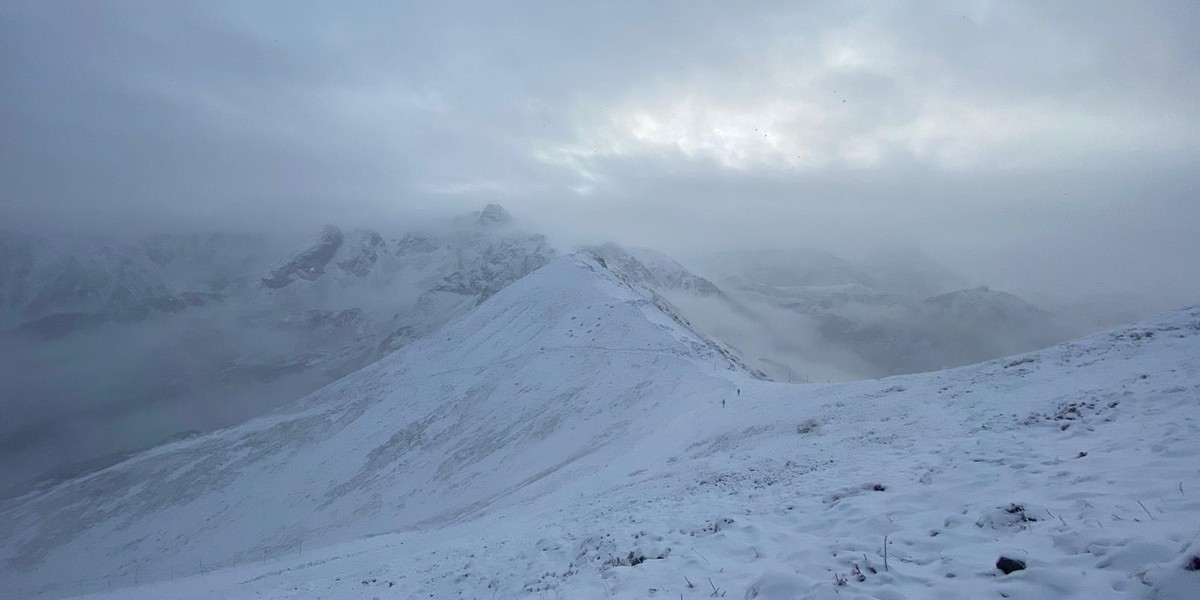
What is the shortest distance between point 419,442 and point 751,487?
54.2 metres

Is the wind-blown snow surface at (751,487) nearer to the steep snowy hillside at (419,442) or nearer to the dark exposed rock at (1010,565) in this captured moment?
the dark exposed rock at (1010,565)

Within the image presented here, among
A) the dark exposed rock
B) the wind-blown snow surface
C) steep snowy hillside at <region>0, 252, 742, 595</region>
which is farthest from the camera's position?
steep snowy hillside at <region>0, 252, 742, 595</region>

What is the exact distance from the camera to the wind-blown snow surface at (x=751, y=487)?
7362 mm

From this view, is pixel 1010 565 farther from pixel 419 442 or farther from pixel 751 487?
pixel 419 442

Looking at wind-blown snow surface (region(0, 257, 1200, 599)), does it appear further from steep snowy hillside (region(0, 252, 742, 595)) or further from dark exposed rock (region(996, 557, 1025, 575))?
steep snowy hillside (region(0, 252, 742, 595))

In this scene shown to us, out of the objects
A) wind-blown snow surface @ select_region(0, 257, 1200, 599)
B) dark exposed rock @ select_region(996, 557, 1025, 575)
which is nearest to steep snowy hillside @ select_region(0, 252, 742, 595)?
wind-blown snow surface @ select_region(0, 257, 1200, 599)

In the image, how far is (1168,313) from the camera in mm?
24016

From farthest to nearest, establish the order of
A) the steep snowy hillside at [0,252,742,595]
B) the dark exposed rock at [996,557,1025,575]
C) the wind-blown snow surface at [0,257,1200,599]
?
1. the steep snowy hillside at [0,252,742,595]
2. the wind-blown snow surface at [0,257,1200,599]
3. the dark exposed rock at [996,557,1025,575]

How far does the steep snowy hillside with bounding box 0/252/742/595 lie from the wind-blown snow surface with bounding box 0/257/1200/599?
448 mm

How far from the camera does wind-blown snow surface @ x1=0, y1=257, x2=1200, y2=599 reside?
736 centimetres

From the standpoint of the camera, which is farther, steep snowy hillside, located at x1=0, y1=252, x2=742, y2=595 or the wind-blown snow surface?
steep snowy hillside, located at x1=0, y1=252, x2=742, y2=595

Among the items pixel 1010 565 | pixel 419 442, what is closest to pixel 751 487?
pixel 1010 565

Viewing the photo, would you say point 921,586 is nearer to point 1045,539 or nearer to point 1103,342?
point 1045,539

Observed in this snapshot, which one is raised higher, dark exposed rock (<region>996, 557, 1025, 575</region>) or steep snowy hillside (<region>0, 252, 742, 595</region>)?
dark exposed rock (<region>996, 557, 1025, 575</region>)
